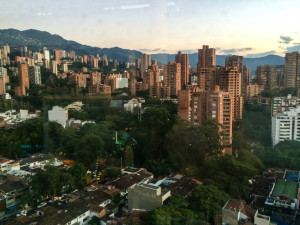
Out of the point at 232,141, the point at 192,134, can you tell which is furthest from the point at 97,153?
the point at 232,141

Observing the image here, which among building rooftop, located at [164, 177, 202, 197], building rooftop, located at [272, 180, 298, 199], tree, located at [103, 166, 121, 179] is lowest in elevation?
tree, located at [103, 166, 121, 179]

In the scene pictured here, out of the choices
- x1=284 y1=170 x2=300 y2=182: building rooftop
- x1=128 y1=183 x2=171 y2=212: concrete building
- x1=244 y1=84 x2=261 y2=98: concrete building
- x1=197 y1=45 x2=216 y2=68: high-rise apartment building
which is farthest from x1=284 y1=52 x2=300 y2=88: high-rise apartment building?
x1=128 y1=183 x2=171 y2=212: concrete building

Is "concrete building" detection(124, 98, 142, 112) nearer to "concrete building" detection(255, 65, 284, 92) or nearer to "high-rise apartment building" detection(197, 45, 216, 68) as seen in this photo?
"high-rise apartment building" detection(197, 45, 216, 68)

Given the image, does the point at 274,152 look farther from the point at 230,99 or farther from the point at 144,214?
the point at 144,214

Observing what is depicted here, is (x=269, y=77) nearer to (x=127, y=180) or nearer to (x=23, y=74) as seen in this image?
(x=127, y=180)

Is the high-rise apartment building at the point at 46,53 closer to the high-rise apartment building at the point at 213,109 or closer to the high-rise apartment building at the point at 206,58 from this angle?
the high-rise apartment building at the point at 206,58

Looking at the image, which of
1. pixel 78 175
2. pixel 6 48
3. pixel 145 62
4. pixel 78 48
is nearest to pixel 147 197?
pixel 78 175
